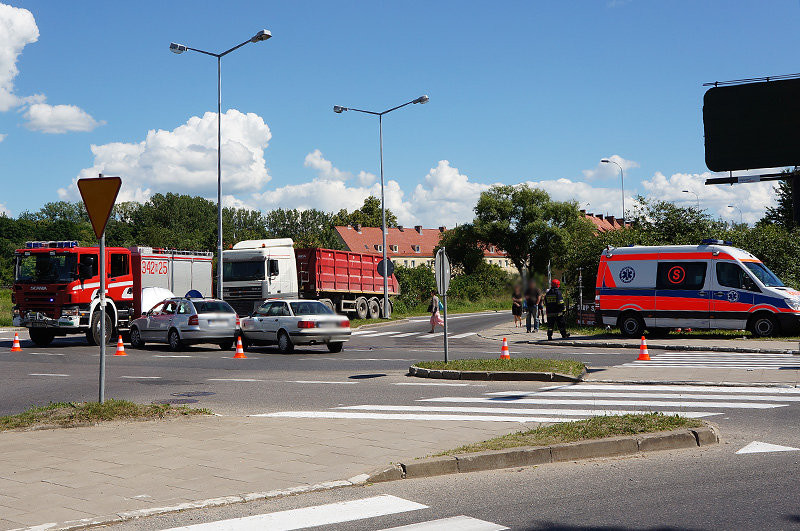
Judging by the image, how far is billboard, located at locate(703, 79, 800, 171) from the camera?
1423 cm

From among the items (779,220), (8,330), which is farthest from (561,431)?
(779,220)

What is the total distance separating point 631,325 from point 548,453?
18.7 metres

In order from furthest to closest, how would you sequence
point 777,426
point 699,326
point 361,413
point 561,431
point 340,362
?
1. point 699,326
2. point 340,362
3. point 361,413
4. point 777,426
5. point 561,431

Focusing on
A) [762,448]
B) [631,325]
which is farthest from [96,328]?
[762,448]

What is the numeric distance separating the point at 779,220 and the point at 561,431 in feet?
189

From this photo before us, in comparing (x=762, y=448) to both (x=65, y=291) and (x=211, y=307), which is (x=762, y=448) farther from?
(x=65, y=291)

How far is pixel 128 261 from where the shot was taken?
26656mm

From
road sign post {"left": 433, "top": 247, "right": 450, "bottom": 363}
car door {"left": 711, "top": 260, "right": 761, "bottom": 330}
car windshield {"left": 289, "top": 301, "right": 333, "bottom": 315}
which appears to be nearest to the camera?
road sign post {"left": 433, "top": 247, "right": 450, "bottom": 363}

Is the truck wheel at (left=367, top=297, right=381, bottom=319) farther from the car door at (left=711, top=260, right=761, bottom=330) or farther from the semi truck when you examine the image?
the car door at (left=711, top=260, right=761, bottom=330)

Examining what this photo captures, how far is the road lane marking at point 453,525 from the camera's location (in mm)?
5117

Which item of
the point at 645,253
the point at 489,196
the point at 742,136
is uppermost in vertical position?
the point at 489,196

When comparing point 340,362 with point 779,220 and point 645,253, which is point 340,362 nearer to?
point 645,253

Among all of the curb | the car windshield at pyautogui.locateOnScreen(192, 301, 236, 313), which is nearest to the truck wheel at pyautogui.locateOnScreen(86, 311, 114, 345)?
the car windshield at pyautogui.locateOnScreen(192, 301, 236, 313)

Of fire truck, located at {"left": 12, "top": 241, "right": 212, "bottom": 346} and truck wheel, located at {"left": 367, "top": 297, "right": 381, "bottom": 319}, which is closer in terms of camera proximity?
fire truck, located at {"left": 12, "top": 241, "right": 212, "bottom": 346}
